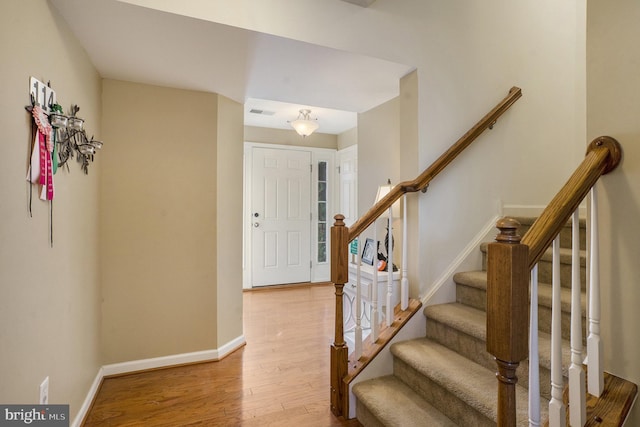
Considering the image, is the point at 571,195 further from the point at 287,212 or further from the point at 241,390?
the point at 287,212

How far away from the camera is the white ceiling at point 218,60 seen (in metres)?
1.69

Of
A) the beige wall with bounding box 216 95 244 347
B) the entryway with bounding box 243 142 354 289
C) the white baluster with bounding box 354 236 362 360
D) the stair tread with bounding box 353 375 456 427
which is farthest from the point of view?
the entryway with bounding box 243 142 354 289

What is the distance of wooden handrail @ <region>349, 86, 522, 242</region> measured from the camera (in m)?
1.92

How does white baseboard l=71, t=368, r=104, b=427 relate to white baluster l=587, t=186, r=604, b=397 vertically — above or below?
below

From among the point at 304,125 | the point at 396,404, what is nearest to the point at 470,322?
the point at 396,404

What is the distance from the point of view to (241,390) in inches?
87.3

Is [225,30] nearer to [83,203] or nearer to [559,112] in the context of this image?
[83,203]

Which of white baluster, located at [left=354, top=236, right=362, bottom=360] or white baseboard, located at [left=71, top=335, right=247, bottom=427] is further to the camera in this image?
white baseboard, located at [left=71, top=335, right=247, bottom=427]

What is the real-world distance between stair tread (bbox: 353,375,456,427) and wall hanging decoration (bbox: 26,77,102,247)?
1.73 metres

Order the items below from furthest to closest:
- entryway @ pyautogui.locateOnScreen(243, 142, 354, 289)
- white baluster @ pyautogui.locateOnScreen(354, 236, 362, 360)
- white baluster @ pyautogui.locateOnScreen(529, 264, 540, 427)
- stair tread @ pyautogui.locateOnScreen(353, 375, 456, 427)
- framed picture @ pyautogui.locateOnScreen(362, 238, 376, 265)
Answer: entryway @ pyautogui.locateOnScreen(243, 142, 354, 289)
framed picture @ pyautogui.locateOnScreen(362, 238, 376, 265)
white baluster @ pyautogui.locateOnScreen(354, 236, 362, 360)
stair tread @ pyautogui.locateOnScreen(353, 375, 456, 427)
white baluster @ pyautogui.locateOnScreen(529, 264, 540, 427)

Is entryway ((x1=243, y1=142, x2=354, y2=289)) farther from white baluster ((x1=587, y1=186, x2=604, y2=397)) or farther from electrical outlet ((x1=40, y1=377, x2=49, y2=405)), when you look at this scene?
white baluster ((x1=587, y1=186, x2=604, y2=397))

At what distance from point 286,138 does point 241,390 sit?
3.74m

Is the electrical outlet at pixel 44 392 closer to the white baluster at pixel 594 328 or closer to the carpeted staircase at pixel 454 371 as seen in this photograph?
the carpeted staircase at pixel 454 371

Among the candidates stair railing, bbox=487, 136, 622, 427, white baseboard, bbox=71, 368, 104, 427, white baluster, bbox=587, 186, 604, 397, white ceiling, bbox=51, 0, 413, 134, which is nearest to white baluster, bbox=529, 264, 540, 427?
stair railing, bbox=487, 136, 622, 427
